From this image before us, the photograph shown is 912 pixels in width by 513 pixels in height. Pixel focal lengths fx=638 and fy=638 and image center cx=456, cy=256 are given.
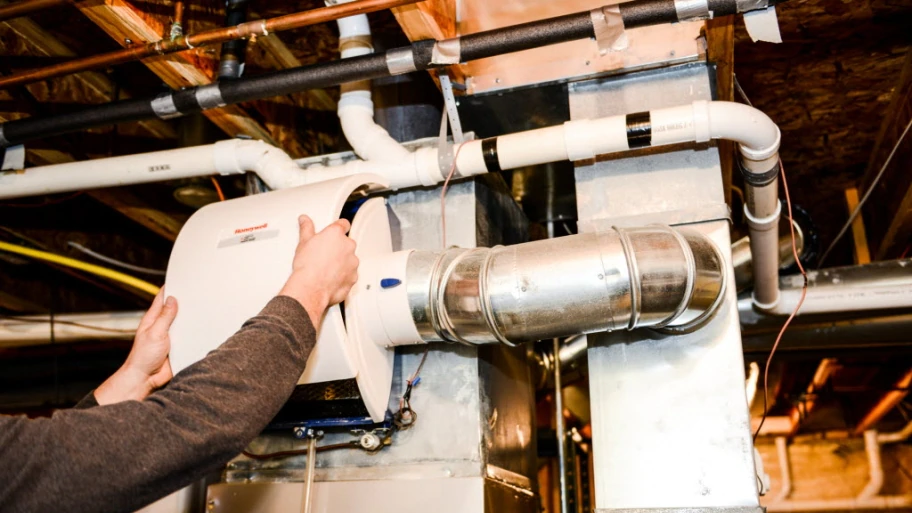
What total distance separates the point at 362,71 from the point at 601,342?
34.0 inches

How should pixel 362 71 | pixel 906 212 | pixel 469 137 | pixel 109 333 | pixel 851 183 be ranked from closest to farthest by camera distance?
pixel 362 71
pixel 469 137
pixel 906 212
pixel 109 333
pixel 851 183

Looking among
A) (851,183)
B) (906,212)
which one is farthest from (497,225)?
(851,183)

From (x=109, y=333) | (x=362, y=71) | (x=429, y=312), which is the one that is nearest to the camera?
(x=429, y=312)

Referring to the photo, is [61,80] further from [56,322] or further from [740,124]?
[740,124]

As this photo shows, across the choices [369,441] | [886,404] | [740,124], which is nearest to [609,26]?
[740,124]

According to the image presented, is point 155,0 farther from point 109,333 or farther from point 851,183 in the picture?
point 851,183

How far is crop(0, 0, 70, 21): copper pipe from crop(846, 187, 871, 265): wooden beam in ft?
9.94

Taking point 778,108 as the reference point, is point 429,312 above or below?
below

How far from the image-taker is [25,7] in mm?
1396

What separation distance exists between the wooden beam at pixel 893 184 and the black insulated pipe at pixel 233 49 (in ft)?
6.56

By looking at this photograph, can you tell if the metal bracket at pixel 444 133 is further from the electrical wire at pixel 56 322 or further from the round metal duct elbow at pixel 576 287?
the electrical wire at pixel 56 322

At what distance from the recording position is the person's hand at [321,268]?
1.23 metres

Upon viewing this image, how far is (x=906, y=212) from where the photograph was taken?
87.0 inches

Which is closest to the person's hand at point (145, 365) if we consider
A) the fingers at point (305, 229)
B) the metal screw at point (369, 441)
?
the fingers at point (305, 229)
